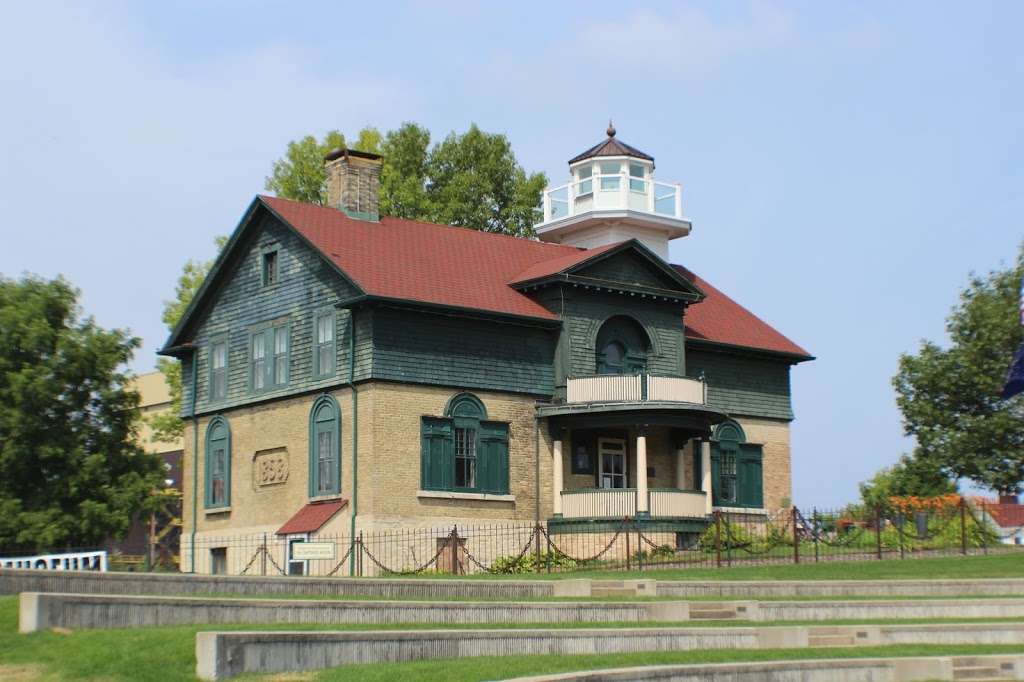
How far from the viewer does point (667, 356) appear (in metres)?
41.7

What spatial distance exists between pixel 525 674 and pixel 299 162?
1730 inches

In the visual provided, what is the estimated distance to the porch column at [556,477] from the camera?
3900 cm

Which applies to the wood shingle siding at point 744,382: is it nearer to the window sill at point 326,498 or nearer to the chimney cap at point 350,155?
the chimney cap at point 350,155

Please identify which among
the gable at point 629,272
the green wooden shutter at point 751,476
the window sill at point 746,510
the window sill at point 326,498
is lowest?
the window sill at point 746,510

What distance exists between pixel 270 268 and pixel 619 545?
454 inches

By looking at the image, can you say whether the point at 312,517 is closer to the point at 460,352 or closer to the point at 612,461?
the point at 460,352

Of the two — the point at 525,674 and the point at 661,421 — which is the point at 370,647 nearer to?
the point at 525,674

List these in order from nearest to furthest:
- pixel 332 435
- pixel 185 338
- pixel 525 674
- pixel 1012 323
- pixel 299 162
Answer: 1. pixel 525 674
2. pixel 332 435
3. pixel 185 338
4. pixel 1012 323
5. pixel 299 162

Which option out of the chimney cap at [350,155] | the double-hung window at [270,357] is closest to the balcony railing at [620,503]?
the double-hung window at [270,357]

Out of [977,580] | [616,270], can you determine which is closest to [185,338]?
[616,270]

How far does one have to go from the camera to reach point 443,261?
4041cm

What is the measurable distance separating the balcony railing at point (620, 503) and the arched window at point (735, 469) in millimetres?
4608

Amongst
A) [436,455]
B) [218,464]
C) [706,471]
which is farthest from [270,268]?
[706,471]

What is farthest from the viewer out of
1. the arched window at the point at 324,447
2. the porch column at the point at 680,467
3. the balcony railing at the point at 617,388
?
the porch column at the point at 680,467
